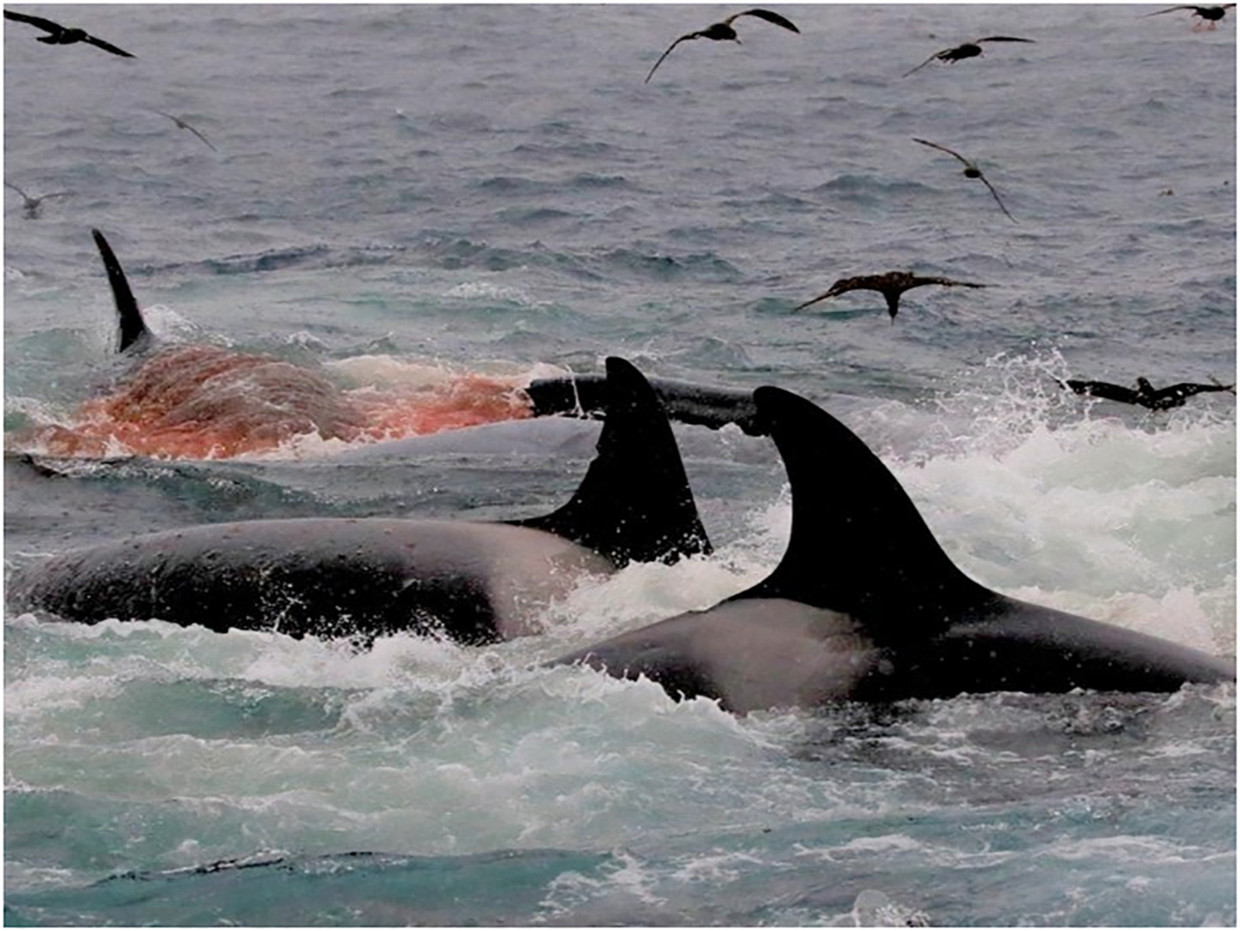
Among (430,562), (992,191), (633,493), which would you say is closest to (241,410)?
(992,191)

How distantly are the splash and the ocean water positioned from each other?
283 mm

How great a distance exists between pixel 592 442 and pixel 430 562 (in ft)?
14.3

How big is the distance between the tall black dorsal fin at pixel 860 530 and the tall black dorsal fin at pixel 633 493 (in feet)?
4.73

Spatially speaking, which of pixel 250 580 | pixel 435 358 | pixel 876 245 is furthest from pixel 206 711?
pixel 876 245

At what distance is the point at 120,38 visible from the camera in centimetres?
4050

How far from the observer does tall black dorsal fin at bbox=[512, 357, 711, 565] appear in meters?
9.07

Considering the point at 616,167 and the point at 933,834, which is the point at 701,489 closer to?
the point at 933,834

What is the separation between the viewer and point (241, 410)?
48.6ft

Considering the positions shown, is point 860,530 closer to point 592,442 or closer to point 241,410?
point 592,442

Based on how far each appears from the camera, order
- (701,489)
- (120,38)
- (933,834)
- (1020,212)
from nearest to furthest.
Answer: (933,834) → (701,489) → (1020,212) → (120,38)

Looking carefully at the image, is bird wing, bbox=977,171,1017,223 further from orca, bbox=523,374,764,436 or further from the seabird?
A: orca, bbox=523,374,764,436

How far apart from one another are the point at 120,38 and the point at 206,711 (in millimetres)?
34052

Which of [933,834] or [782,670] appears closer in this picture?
[933,834]

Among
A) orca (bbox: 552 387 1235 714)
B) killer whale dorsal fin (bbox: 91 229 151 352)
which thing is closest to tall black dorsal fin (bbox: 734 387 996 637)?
orca (bbox: 552 387 1235 714)
